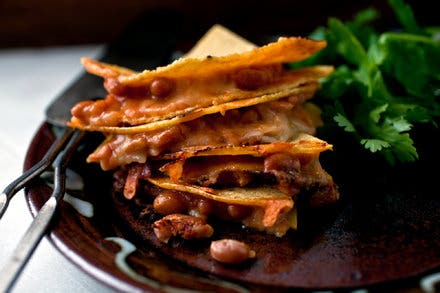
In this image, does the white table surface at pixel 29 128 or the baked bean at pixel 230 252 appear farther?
the white table surface at pixel 29 128

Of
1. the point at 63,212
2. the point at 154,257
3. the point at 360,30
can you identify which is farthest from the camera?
the point at 360,30

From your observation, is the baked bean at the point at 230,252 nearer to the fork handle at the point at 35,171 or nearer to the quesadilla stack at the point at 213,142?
the quesadilla stack at the point at 213,142

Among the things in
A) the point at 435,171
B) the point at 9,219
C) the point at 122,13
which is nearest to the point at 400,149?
the point at 435,171

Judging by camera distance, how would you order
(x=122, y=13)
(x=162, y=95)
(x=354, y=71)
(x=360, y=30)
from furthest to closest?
(x=122, y=13)
(x=360, y=30)
(x=354, y=71)
(x=162, y=95)

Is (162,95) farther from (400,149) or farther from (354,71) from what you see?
(354,71)

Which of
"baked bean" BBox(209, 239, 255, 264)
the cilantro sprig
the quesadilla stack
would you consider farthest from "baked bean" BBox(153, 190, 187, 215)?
the cilantro sprig

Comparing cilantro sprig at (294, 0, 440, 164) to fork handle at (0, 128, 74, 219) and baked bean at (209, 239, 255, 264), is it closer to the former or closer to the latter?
baked bean at (209, 239, 255, 264)

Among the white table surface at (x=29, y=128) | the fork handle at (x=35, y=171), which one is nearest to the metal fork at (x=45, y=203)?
the fork handle at (x=35, y=171)
